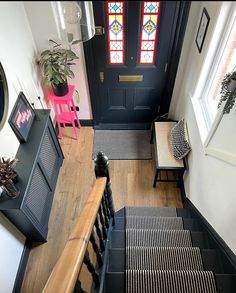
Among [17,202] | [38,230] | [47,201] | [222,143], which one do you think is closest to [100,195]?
[17,202]

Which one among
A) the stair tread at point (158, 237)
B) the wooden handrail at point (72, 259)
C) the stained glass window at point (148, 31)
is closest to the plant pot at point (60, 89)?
the stained glass window at point (148, 31)

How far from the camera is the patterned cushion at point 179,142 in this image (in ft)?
8.43

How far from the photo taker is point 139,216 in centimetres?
230

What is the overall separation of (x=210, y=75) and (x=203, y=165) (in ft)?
3.03

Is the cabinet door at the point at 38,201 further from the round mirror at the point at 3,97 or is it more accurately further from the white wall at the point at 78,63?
the white wall at the point at 78,63

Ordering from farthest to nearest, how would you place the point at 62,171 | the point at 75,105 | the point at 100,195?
the point at 75,105 → the point at 62,171 → the point at 100,195

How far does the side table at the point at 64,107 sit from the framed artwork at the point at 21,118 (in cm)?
54

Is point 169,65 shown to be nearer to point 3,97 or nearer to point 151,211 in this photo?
point 151,211

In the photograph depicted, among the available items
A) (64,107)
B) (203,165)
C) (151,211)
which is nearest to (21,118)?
(64,107)

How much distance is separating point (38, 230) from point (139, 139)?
1877 millimetres

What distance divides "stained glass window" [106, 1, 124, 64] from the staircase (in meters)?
1.82

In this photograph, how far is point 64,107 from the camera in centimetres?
333

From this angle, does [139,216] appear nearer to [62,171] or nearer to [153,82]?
[62,171]

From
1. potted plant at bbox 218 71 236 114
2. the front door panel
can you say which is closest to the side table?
the front door panel
